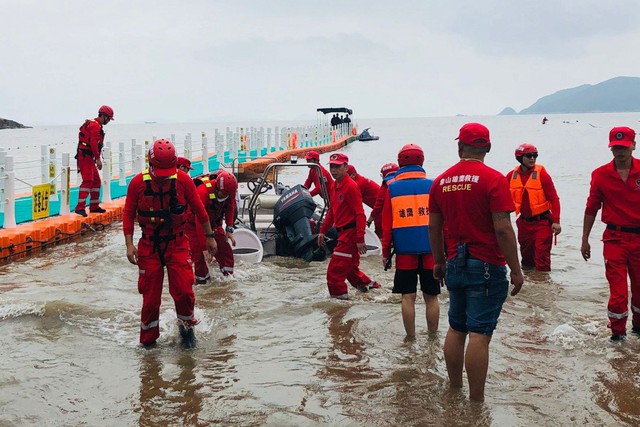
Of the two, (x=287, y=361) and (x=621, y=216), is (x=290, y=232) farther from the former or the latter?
(x=621, y=216)

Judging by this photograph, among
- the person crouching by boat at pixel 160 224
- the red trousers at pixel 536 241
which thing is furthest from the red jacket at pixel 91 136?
the red trousers at pixel 536 241

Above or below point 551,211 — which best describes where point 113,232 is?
below

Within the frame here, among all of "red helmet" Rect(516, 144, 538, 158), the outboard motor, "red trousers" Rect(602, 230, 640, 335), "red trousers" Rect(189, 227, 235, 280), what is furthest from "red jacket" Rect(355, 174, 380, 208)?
"red trousers" Rect(602, 230, 640, 335)

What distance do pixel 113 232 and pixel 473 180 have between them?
9480mm

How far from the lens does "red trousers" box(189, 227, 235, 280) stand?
316 inches

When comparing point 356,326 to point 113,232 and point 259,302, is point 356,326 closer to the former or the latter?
point 259,302

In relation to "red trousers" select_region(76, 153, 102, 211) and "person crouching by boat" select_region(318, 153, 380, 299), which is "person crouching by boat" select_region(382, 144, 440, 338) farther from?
"red trousers" select_region(76, 153, 102, 211)

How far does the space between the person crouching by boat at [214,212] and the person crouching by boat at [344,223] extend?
122 centimetres

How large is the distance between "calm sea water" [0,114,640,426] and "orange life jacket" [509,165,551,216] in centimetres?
100

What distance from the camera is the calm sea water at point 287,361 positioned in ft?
14.6

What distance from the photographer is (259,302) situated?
7664 mm

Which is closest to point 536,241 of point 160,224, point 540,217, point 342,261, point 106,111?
point 540,217

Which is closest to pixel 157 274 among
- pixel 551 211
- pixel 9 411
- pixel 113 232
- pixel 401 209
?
pixel 9 411

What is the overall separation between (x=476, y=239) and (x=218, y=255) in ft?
16.6
